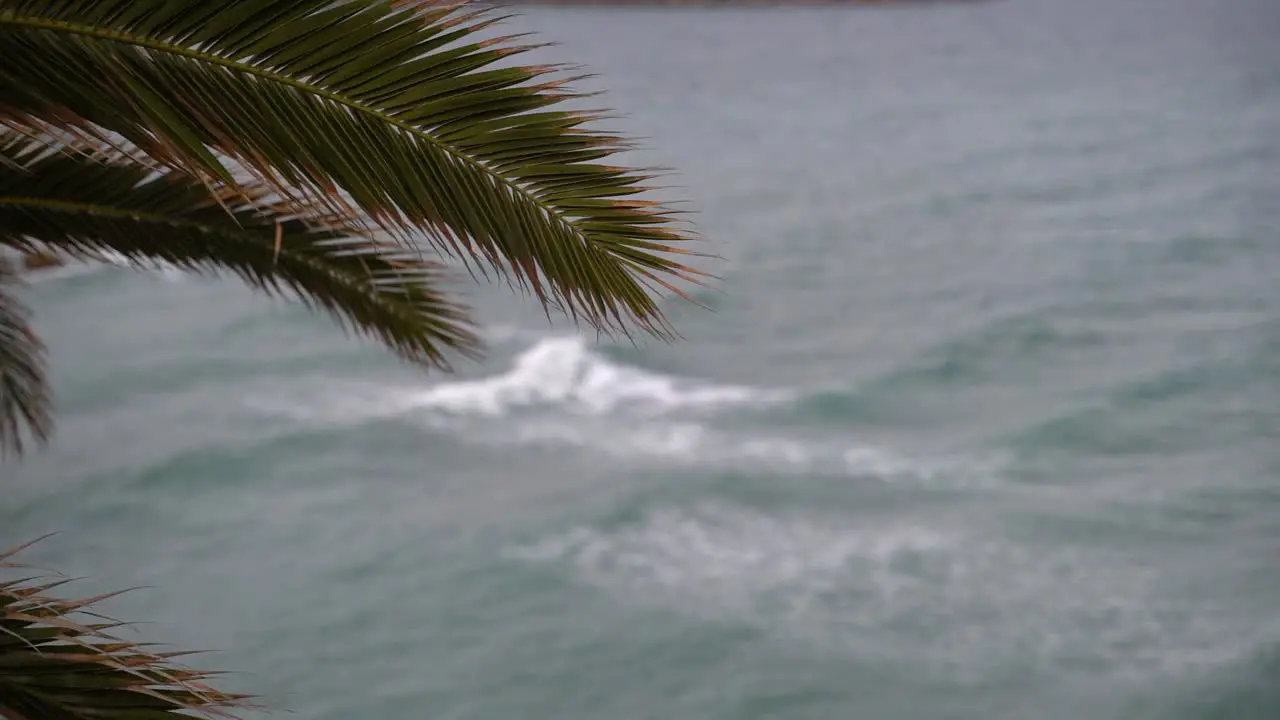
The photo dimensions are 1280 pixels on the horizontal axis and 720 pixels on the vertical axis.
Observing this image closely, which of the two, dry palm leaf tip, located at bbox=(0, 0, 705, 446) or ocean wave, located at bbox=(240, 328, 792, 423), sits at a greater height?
ocean wave, located at bbox=(240, 328, 792, 423)

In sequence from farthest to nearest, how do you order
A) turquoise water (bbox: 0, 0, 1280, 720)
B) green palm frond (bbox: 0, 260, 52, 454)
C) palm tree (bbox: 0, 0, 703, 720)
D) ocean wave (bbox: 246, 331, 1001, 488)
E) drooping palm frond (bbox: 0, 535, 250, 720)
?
Result: ocean wave (bbox: 246, 331, 1001, 488), turquoise water (bbox: 0, 0, 1280, 720), green palm frond (bbox: 0, 260, 52, 454), palm tree (bbox: 0, 0, 703, 720), drooping palm frond (bbox: 0, 535, 250, 720)

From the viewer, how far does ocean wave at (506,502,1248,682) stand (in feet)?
31.6

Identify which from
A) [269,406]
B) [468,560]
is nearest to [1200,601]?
[468,560]

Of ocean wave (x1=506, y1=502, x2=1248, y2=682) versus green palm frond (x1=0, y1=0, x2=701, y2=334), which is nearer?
green palm frond (x1=0, y1=0, x2=701, y2=334)

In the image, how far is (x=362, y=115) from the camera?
2.98m

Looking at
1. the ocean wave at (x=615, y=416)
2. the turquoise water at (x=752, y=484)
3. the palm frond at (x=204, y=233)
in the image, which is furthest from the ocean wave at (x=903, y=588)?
the palm frond at (x=204, y=233)

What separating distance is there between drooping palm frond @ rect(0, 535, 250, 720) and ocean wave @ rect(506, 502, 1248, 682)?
7451 millimetres

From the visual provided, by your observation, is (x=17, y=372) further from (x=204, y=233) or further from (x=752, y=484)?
(x=752, y=484)

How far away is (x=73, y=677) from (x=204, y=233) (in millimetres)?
2496

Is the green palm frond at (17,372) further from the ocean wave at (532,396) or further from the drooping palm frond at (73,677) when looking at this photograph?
the ocean wave at (532,396)

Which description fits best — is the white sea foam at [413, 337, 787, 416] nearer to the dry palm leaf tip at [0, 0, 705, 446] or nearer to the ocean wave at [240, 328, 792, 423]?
the ocean wave at [240, 328, 792, 423]

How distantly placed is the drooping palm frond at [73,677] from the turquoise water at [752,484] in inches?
179

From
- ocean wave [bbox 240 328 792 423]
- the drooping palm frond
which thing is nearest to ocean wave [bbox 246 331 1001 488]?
ocean wave [bbox 240 328 792 423]

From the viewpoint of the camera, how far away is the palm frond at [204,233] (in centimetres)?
425
